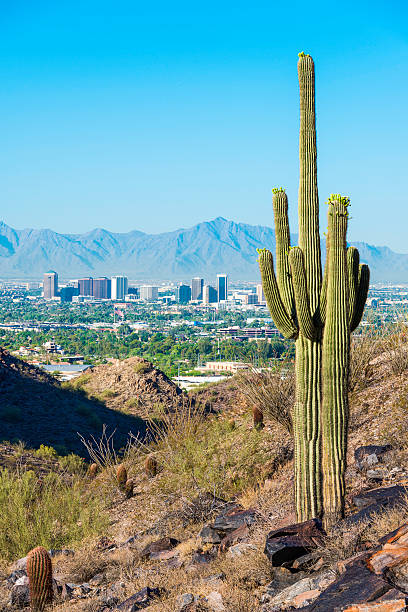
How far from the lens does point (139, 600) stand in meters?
7.09

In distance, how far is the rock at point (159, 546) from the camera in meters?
9.09

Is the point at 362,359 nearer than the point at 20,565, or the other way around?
the point at 20,565

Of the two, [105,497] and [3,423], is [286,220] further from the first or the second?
[3,423]

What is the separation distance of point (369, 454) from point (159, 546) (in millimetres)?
3316

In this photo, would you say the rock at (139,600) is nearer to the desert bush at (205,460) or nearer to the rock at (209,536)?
the rock at (209,536)

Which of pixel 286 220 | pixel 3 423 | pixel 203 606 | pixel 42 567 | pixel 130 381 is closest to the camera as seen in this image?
pixel 203 606

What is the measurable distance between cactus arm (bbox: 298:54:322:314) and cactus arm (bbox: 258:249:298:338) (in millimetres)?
363

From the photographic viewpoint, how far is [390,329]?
589 inches

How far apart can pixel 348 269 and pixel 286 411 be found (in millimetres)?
5462

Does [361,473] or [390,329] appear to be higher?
[390,329]

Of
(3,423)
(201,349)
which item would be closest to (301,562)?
(3,423)

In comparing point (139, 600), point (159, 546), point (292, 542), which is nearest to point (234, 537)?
point (159, 546)

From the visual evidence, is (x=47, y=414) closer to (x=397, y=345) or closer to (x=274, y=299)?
(x=397, y=345)

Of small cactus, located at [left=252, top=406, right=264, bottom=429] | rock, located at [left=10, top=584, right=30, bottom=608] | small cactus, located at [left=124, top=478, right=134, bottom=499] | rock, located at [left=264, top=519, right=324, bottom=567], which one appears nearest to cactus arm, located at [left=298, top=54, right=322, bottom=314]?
rock, located at [left=264, top=519, right=324, bottom=567]
